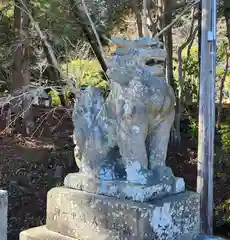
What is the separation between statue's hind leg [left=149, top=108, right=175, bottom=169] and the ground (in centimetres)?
444

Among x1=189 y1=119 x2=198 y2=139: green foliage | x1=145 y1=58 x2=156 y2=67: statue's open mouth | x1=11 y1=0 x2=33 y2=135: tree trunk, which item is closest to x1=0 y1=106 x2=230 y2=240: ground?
x1=189 y1=119 x2=198 y2=139: green foliage

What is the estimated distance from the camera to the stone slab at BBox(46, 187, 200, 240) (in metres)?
1.97

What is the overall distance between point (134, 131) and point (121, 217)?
1.35 ft

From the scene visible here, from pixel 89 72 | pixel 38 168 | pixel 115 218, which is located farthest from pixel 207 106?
pixel 89 72

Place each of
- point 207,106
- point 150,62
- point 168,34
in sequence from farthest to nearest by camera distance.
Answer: point 168,34, point 207,106, point 150,62

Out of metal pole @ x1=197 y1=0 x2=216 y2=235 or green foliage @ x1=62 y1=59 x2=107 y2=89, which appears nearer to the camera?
metal pole @ x1=197 y1=0 x2=216 y2=235

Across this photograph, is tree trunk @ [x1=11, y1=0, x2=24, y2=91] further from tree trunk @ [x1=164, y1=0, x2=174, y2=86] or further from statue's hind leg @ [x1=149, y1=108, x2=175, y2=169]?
statue's hind leg @ [x1=149, y1=108, x2=175, y2=169]

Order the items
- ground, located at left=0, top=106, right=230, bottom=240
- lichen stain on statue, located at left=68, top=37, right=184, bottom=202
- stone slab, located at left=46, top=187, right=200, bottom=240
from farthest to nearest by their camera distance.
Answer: ground, located at left=0, top=106, right=230, bottom=240 < lichen stain on statue, located at left=68, top=37, right=184, bottom=202 < stone slab, located at left=46, top=187, right=200, bottom=240

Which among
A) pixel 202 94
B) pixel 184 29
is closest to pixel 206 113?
pixel 202 94

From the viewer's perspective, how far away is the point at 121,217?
6.66 ft

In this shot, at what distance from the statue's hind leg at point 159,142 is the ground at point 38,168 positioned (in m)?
4.44

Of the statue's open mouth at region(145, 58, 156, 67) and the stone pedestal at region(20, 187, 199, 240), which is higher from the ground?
the statue's open mouth at region(145, 58, 156, 67)

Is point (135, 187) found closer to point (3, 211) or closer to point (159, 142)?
point (159, 142)

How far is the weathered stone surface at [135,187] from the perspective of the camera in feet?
6.66
